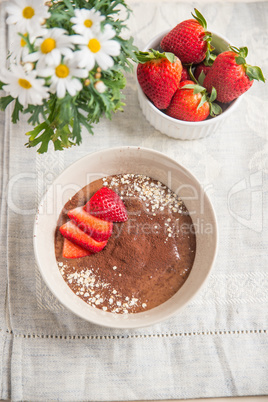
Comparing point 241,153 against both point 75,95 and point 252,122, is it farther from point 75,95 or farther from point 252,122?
point 75,95

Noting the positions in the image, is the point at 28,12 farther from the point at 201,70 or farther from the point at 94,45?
the point at 201,70

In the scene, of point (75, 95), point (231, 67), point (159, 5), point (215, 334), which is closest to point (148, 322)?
point (215, 334)

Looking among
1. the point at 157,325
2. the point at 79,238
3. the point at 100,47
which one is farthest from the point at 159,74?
the point at 157,325

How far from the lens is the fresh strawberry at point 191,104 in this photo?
42.2 inches

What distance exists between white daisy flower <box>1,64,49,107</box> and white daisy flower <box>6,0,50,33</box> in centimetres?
9

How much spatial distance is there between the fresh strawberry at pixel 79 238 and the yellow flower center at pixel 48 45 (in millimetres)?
474

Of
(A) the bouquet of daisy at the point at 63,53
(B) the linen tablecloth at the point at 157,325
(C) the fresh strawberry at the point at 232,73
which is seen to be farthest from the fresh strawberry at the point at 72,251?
(C) the fresh strawberry at the point at 232,73

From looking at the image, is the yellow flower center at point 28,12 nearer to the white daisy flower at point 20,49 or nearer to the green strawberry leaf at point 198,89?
the white daisy flower at point 20,49

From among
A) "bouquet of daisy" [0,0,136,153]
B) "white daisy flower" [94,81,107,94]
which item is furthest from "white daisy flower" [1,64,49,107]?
"white daisy flower" [94,81,107,94]

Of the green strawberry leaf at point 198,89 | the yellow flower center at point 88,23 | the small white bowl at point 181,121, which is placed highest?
the yellow flower center at point 88,23

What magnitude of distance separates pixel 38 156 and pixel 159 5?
630mm

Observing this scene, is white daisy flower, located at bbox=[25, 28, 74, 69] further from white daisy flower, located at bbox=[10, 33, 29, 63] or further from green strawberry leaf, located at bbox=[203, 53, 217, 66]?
green strawberry leaf, located at bbox=[203, 53, 217, 66]

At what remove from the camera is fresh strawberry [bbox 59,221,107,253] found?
3.53 feet

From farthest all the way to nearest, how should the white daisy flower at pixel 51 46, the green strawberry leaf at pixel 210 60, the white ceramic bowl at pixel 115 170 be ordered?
the green strawberry leaf at pixel 210 60 < the white ceramic bowl at pixel 115 170 < the white daisy flower at pixel 51 46
